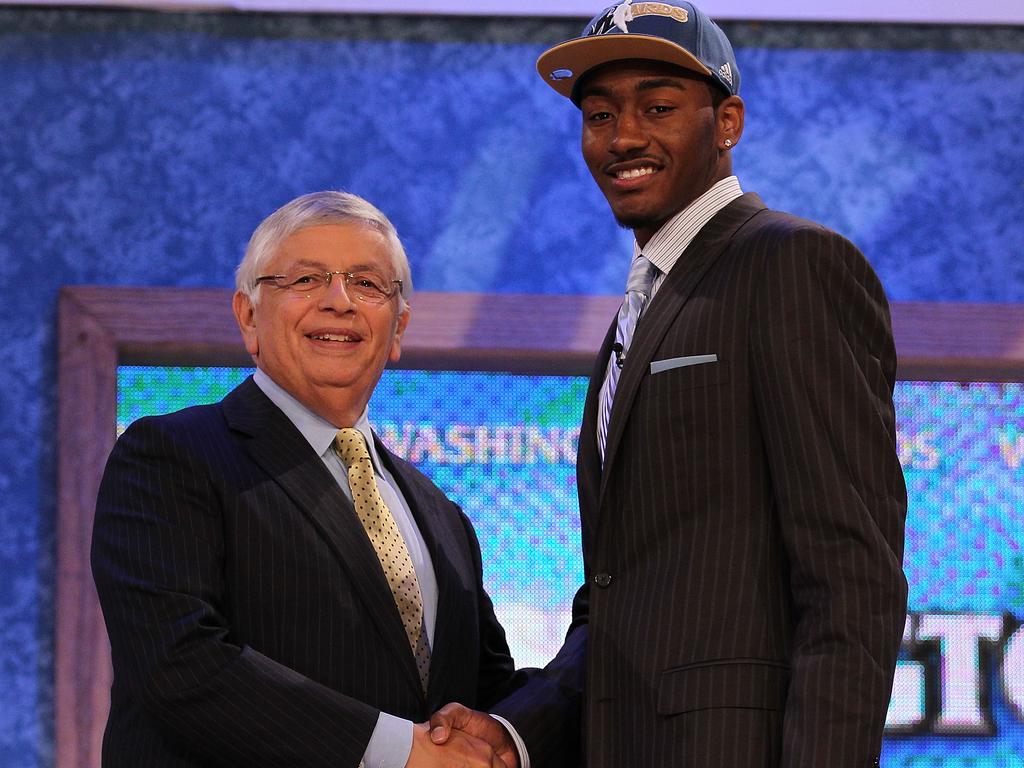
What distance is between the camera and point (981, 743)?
121 inches

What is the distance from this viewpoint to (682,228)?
175 cm

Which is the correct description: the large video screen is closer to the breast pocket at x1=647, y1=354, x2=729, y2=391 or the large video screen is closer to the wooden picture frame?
the wooden picture frame

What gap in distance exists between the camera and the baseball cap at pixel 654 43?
5.62 feet

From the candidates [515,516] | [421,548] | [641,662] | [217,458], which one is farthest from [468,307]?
[641,662]

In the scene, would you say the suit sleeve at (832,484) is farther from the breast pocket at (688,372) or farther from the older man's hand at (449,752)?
the older man's hand at (449,752)

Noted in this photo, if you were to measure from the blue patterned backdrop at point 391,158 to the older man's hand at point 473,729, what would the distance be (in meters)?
1.41

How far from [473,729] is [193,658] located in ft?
1.38

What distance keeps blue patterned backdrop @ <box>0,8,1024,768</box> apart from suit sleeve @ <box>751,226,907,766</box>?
1569 millimetres

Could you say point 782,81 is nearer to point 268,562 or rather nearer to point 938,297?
point 938,297

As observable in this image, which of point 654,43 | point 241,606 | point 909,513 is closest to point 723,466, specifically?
point 654,43

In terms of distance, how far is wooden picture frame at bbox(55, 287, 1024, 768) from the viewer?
9.66 ft

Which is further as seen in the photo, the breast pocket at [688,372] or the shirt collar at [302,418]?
the shirt collar at [302,418]

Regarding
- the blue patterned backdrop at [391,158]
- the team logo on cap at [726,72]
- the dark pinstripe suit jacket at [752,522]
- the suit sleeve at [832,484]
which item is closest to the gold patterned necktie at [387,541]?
the dark pinstripe suit jacket at [752,522]

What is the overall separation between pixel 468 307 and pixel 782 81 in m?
A: 0.93
